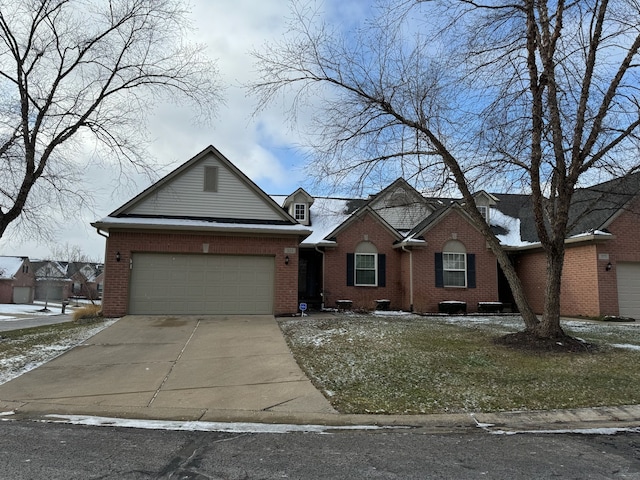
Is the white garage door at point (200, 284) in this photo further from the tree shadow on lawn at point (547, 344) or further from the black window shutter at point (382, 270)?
the tree shadow on lawn at point (547, 344)

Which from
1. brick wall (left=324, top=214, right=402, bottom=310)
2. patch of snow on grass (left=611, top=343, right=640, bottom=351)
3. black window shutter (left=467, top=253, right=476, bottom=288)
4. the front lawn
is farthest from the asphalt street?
black window shutter (left=467, top=253, right=476, bottom=288)

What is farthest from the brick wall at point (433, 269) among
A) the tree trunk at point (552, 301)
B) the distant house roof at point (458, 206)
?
the tree trunk at point (552, 301)

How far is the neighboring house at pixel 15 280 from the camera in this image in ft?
181

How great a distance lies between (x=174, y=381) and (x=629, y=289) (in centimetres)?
1644

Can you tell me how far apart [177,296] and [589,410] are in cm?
1208

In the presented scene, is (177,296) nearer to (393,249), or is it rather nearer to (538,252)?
(393,249)

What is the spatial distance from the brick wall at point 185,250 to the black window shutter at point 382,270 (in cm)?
526

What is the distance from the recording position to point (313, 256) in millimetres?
20719

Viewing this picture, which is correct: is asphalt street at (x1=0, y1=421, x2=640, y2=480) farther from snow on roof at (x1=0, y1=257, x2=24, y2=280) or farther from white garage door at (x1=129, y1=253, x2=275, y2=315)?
snow on roof at (x1=0, y1=257, x2=24, y2=280)

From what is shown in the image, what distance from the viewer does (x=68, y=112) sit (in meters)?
12.8

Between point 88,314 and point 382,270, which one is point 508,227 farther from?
point 88,314

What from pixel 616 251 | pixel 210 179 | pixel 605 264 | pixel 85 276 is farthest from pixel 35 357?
pixel 85 276

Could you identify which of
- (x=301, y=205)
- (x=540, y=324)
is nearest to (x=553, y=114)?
(x=540, y=324)

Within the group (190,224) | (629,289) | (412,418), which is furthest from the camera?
(629,289)
